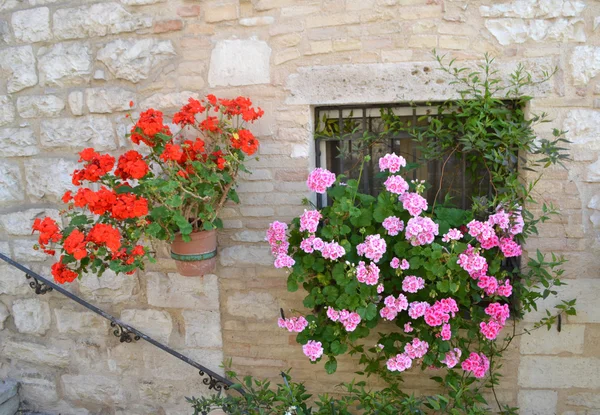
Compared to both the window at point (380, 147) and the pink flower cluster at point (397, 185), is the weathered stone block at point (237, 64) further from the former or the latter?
the pink flower cluster at point (397, 185)

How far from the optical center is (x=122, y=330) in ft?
9.80

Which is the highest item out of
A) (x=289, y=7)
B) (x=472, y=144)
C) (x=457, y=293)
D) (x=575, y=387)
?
(x=289, y=7)

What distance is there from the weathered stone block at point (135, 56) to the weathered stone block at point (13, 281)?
4.75ft

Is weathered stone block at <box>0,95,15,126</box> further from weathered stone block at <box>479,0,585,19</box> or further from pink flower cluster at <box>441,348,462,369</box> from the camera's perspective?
pink flower cluster at <box>441,348,462,369</box>

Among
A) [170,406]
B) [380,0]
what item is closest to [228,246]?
[170,406]

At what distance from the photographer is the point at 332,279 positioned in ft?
7.81

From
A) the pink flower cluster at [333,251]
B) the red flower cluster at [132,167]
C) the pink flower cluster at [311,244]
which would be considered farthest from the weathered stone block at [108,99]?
the pink flower cluster at [333,251]

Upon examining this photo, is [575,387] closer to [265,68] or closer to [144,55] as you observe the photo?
[265,68]

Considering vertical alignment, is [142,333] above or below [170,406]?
above

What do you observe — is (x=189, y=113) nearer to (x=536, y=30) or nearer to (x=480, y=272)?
(x=480, y=272)

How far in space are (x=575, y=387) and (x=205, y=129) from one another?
7.61ft

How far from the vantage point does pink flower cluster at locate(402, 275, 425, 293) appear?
2.28m

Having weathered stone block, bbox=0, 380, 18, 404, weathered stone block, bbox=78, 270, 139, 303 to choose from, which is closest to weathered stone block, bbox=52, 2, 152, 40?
weathered stone block, bbox=78, 270, 139, 303

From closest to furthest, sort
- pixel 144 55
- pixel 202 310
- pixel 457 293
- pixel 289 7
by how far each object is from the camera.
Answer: pixel 457 293 < pixel 289 7 < pixel 144 55 < pixel 202 310
